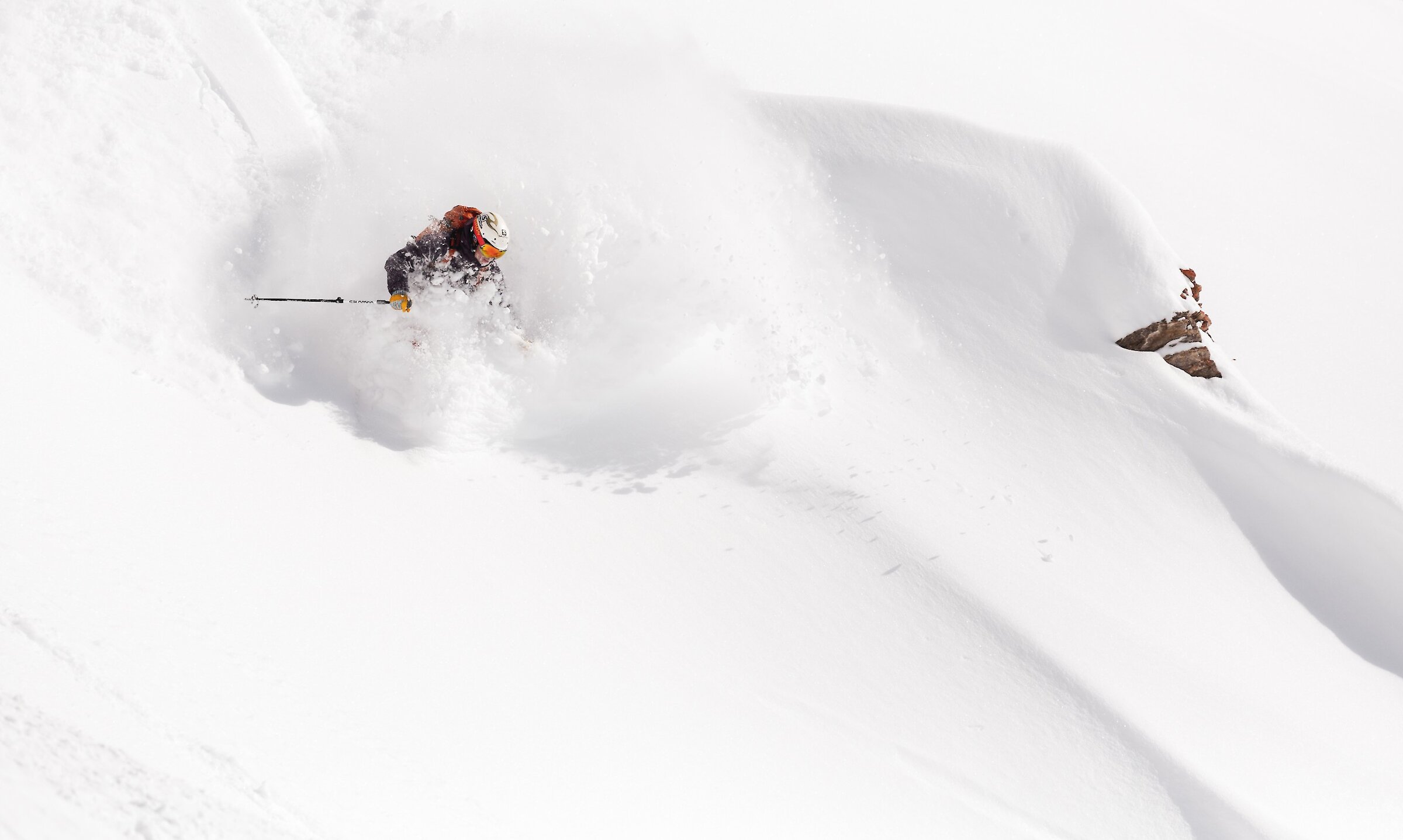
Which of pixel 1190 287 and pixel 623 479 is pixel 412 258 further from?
pixel 1190 287

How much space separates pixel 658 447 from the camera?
7.50 m

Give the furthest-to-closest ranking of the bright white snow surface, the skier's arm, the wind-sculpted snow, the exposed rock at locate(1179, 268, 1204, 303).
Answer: the exposed rock at locate(1179, 268, 1204, 303)
the wind-sculpted snow
the skier's arm
the bright white snow surface

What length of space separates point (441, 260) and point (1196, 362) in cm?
822

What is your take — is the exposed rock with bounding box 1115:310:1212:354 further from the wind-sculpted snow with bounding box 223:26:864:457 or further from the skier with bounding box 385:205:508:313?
the skier with bounding box 385:205:508:313

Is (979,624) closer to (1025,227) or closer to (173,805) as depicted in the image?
(1025,227)

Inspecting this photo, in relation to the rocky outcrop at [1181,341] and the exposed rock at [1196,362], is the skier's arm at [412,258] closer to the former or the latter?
the rocky outcrop at [1181,341]

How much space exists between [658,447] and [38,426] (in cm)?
470

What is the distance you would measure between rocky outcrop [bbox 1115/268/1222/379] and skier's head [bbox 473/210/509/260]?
6.99 metres

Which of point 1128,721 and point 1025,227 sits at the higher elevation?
point 1025,227

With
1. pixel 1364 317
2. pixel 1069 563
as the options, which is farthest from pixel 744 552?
pixel 1364 317

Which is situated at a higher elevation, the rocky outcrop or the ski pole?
the ski pole

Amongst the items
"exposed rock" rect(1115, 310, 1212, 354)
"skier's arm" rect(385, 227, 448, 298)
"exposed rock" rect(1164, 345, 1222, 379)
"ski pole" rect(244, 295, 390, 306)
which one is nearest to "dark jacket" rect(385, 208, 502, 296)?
"skier's arm" rect(385, 227, 448, 298)

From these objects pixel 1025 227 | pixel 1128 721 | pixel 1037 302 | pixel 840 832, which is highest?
pixel 1025 227

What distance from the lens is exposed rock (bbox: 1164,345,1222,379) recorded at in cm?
840
